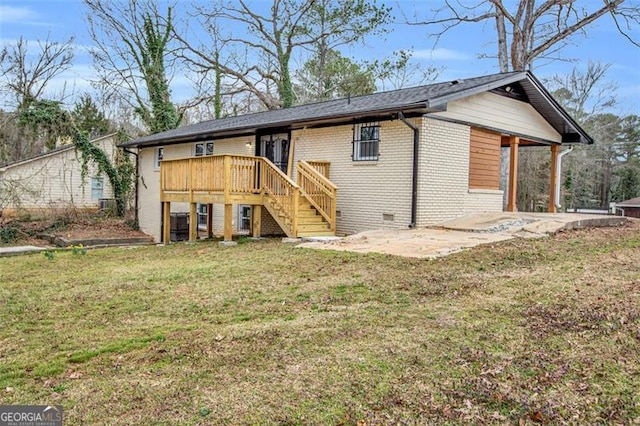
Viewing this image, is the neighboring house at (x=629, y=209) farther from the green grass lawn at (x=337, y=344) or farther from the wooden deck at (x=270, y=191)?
the green grass lawn at (x=337, y=344)

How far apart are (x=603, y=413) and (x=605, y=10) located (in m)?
19.2

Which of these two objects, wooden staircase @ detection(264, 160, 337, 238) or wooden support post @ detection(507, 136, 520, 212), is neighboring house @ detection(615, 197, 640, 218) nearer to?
wooden support post @ detection(507, 136, 520, 212)

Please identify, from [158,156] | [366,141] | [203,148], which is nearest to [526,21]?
[366,141]

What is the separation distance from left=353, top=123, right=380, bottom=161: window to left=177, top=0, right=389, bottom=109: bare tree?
1517 centimetres

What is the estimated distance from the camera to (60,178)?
2400cm

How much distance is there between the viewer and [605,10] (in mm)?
17734

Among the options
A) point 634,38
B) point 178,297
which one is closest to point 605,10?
point 634,38

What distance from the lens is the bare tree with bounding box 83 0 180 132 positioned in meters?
22.6

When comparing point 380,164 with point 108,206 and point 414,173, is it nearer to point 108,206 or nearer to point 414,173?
point 414,173

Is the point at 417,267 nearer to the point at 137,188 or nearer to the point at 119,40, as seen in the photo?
the point at 137,188

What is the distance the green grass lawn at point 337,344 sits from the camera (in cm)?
292

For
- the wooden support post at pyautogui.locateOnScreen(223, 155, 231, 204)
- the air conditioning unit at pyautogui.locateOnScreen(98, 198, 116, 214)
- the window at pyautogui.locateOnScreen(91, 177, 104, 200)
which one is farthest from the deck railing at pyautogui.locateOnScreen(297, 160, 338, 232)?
the window at pyautogui.locateOnScreen(91, 177, 104, 200)

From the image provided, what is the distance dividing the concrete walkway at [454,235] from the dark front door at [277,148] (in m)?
4.46

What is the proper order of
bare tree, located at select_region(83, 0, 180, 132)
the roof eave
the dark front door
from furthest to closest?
bare tree, located at select_region(83, 0, 180, 132) < the dark front door < the roof eave
